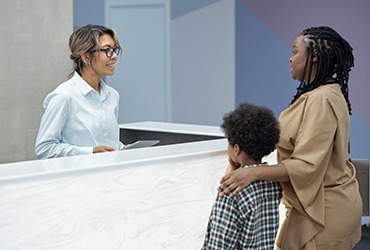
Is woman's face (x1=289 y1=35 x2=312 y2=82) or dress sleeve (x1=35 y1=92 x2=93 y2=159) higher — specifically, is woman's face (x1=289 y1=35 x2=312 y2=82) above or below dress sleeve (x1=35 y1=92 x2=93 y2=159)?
above

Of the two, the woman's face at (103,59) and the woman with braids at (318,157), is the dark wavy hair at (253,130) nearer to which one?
the woman with braids at (318,157)

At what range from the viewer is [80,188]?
74.7 inches

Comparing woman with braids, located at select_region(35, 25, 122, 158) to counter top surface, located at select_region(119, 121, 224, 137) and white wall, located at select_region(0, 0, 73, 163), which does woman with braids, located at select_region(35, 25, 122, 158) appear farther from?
white wall, located at select_region(0, 0, 73, 163)

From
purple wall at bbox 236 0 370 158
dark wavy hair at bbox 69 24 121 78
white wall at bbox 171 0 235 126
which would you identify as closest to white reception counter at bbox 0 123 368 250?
dark wavy hair at bbox 69 24 121 78

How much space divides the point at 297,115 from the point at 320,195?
0.29m

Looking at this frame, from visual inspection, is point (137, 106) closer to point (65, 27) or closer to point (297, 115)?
point (65, 27)

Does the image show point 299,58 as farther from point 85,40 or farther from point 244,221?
point 85,40

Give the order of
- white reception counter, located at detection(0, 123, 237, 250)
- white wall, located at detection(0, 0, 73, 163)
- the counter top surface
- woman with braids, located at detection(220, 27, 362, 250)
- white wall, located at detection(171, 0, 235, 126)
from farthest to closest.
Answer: white wall, located at detection(171, 0, 235, 126) → white wall, located at detection(0, 0, 73, 163) → the counter top surface → woman with braids, located at detection(220, 27, 362, 250) → white reception counter, located at detection(0, 123, 237, 250)

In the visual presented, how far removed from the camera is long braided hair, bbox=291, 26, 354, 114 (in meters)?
2.28

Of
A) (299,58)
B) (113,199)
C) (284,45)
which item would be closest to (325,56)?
(299,58)

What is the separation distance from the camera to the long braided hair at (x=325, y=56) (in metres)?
2.28

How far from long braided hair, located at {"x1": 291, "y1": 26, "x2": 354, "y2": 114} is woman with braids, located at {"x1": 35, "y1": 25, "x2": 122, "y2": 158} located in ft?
2.83

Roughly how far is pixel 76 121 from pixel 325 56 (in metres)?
1.05

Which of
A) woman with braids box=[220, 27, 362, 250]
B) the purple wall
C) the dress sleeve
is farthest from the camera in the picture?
the purple wall
